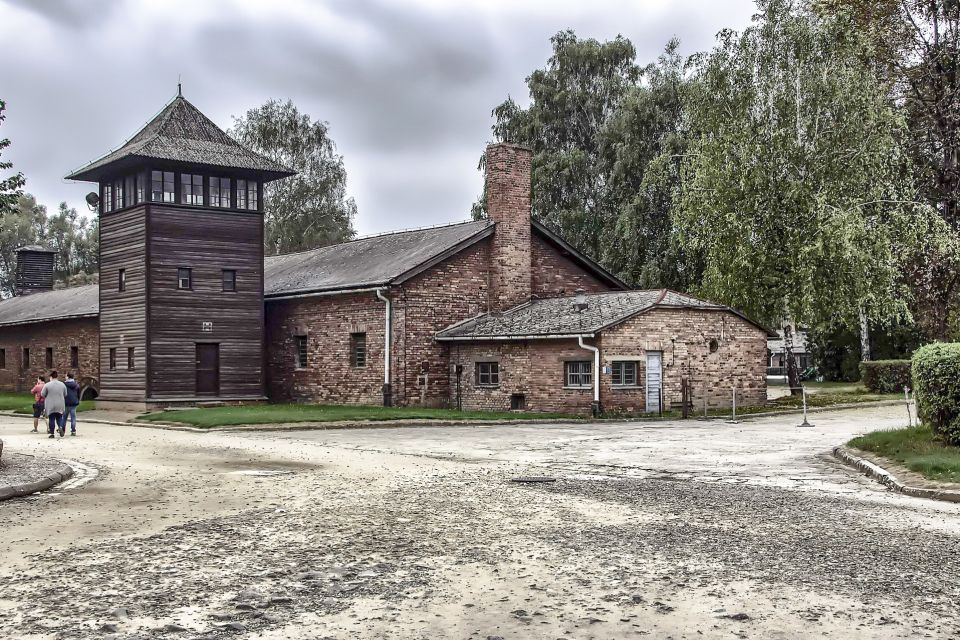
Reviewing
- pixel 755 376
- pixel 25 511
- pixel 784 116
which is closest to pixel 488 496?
pixel 25 511

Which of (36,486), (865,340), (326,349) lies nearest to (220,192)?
(326,349)

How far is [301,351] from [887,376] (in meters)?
23.2

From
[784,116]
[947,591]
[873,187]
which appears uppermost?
[784,116]

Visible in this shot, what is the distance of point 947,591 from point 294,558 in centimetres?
492

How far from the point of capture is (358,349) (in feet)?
110

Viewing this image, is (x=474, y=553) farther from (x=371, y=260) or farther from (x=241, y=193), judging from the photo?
(x=241, y=193)

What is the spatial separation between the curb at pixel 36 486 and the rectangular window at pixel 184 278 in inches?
789

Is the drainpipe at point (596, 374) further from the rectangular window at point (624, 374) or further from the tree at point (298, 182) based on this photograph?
the tree at point (298, 182)

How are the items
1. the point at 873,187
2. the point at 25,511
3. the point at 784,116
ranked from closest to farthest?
the point at 25,511 → the point at 873,187 → the point at 784,116

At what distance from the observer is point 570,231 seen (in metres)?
49.7

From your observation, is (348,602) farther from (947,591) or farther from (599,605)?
(947,591)

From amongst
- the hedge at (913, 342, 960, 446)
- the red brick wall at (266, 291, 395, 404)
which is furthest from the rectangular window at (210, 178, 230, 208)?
the hedge at (913, 342, 960, 446)

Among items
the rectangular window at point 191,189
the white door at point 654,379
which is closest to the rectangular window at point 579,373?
the white door at point 654,379

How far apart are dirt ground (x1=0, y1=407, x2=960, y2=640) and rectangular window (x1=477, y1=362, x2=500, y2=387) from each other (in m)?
15.4
